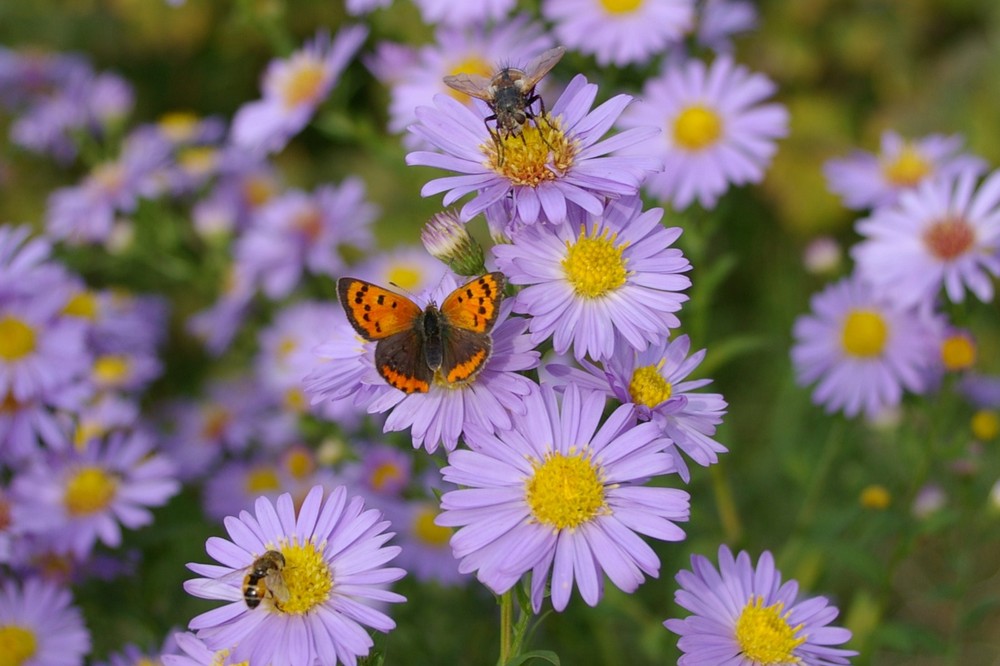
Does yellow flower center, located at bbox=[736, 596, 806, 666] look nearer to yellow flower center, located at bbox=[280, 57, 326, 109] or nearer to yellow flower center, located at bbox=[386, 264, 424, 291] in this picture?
yellow flower center, located at bbox=[386, 264, 424, 291]

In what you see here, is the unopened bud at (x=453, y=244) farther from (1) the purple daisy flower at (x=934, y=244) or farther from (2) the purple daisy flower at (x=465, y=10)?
(1) the purple daisy flower at (x=934, y=244)

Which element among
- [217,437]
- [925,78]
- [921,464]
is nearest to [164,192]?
[217,437]

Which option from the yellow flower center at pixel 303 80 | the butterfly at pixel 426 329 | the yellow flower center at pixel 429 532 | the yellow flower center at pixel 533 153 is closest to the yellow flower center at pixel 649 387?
the butterfly at pixel 426 329

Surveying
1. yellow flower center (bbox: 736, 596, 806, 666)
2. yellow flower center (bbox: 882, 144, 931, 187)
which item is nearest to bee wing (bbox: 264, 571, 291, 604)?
yellow flower center (bbox: 736, 596, 806, 666)

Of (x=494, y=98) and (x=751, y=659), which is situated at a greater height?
(x=494, y=98)

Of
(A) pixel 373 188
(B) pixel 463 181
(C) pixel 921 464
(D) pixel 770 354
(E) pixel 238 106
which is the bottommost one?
(B) pixel 463 181

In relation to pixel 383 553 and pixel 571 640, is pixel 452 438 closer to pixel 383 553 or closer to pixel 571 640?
pixel 383 553

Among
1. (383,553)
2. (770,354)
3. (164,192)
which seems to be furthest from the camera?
(770,354)

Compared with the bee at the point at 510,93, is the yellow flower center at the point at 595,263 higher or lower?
lower
